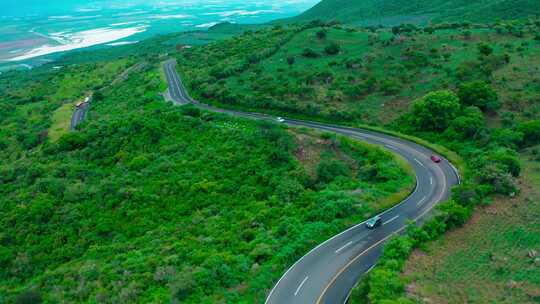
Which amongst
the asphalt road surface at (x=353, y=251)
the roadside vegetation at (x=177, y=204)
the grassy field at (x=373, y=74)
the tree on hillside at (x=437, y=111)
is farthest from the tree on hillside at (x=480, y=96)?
the roadside vegetation at (x=177, y=204)

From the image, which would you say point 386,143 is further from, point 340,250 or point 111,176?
point 111,176

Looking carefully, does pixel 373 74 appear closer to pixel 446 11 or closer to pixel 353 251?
pixel 353 251

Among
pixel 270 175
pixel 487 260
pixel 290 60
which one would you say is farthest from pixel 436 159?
pixel 290 60

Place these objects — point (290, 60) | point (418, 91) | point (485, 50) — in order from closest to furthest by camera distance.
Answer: point (418, 91) < point (485, 50) < point (290, 60)

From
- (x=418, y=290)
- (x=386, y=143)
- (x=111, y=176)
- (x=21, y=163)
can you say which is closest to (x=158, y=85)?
(x=21, y=163)

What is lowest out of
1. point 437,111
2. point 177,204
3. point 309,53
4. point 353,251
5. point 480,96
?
point 177,204

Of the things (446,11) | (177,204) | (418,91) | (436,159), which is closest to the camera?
(177,204)

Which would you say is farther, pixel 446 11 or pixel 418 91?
pixel 446 11
